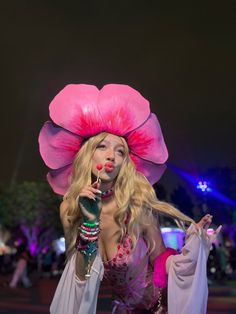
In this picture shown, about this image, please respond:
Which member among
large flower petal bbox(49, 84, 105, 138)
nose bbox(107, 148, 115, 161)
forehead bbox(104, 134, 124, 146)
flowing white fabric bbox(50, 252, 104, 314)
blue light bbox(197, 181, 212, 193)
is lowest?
flowing white fabric bbox(50, 252, 104, 314)

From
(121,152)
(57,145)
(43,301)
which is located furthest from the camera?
(43,301)

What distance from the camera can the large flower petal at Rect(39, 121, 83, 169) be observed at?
2949 millimetres

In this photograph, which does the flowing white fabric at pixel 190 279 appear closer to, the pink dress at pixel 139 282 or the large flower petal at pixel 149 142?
the pink dress at pixel 139 282

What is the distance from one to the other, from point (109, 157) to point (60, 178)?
44 cm

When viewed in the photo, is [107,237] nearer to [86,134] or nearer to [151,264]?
[151,264]

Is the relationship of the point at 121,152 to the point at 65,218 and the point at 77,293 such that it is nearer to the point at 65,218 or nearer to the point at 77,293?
the point at 65,218

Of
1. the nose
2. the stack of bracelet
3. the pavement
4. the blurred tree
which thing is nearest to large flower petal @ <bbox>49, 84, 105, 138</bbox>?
the nose

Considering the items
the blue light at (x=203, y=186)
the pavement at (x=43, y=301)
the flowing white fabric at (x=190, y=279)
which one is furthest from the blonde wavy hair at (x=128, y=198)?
the pavement at (x=43, y=301)

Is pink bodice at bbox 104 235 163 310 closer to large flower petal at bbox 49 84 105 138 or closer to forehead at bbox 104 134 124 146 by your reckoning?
forehead at bbox 104 134 124 146

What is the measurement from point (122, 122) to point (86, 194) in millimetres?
798

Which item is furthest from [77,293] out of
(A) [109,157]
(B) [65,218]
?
(A) [109,157]

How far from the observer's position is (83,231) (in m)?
2.28

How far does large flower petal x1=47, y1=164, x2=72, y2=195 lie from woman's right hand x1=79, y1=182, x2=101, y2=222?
0.80 metres

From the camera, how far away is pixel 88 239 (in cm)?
229
